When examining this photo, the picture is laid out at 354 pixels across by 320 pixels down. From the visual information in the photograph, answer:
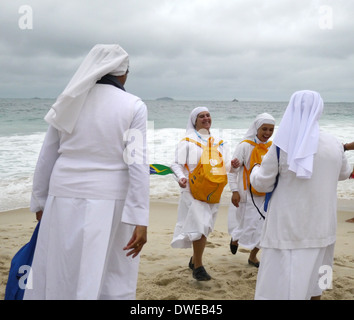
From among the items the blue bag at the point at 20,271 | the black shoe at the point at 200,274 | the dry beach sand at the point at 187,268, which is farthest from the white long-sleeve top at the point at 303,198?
the black shoe at the point at 200,274

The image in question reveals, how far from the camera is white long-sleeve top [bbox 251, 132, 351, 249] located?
3.28 metres

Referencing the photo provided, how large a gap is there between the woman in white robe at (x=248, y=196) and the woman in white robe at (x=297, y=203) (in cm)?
198

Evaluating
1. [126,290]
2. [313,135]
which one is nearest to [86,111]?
[126,290]

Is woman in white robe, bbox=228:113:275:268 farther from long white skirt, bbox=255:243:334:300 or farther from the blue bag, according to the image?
the blue bag

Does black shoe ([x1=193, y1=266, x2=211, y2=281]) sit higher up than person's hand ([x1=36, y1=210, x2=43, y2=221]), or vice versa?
person's hand ([x1=36, y1=210, x2=43, y2=221])

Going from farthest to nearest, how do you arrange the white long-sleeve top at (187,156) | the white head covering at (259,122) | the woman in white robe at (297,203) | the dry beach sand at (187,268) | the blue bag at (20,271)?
the white head covering at (259,122)
the white long-sleeve top at (187,156)
the dry beach sand at (187,268)
the woman in white robe at (297,203)
the blue bag at (20,271)

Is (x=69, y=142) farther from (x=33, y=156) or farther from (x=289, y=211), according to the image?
(x=33, y=156)

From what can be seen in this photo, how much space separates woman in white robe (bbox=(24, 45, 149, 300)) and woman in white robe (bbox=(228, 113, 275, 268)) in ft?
8.86

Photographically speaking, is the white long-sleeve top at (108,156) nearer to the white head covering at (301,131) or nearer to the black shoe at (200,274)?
the white head covering at (301,131)

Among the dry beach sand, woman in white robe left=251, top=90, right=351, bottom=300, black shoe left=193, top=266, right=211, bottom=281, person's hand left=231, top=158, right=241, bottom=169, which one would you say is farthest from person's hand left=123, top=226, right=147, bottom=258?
person's hand left=231, top=158, right=241, bottom=169

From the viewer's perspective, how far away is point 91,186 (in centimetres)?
280

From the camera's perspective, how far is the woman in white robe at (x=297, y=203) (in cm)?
326

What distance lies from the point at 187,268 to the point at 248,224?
0.92 m

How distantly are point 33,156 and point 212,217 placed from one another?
12.7 metres
